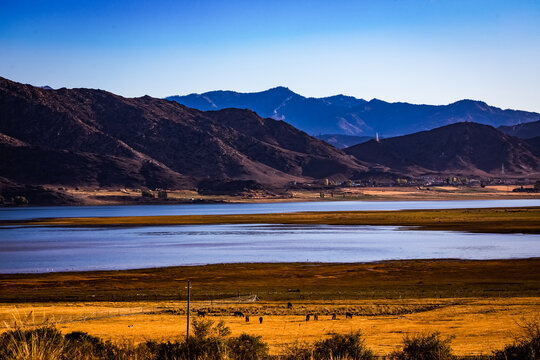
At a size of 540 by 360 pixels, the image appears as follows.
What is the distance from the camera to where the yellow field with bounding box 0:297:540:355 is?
29.4 m

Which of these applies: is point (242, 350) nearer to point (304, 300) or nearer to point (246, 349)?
point (246, 349)

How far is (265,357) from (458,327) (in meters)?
14.8

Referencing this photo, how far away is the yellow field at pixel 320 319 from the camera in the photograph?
29.4m

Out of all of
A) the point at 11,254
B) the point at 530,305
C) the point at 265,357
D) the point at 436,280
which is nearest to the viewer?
the point at 265,357

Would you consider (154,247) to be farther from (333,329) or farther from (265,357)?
(265,357)

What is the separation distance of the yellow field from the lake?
94.6 feet

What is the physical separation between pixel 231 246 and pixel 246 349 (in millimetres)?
69464

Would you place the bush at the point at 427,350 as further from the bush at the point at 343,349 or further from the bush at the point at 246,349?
the bush at the point at 246,349

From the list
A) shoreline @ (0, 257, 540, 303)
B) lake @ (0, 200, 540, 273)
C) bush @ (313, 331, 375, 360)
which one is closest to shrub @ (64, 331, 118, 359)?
bush @ (313, 331, 375, 360)

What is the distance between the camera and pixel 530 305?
125 ft

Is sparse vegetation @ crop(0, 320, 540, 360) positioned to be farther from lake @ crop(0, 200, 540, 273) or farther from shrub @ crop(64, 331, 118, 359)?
lake @ crop(0, 200, 540, 273)

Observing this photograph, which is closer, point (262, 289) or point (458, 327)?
point (458, 327)

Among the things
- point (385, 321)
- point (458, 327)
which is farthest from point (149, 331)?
point (458, 327)

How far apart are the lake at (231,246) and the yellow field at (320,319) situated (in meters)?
28.8
